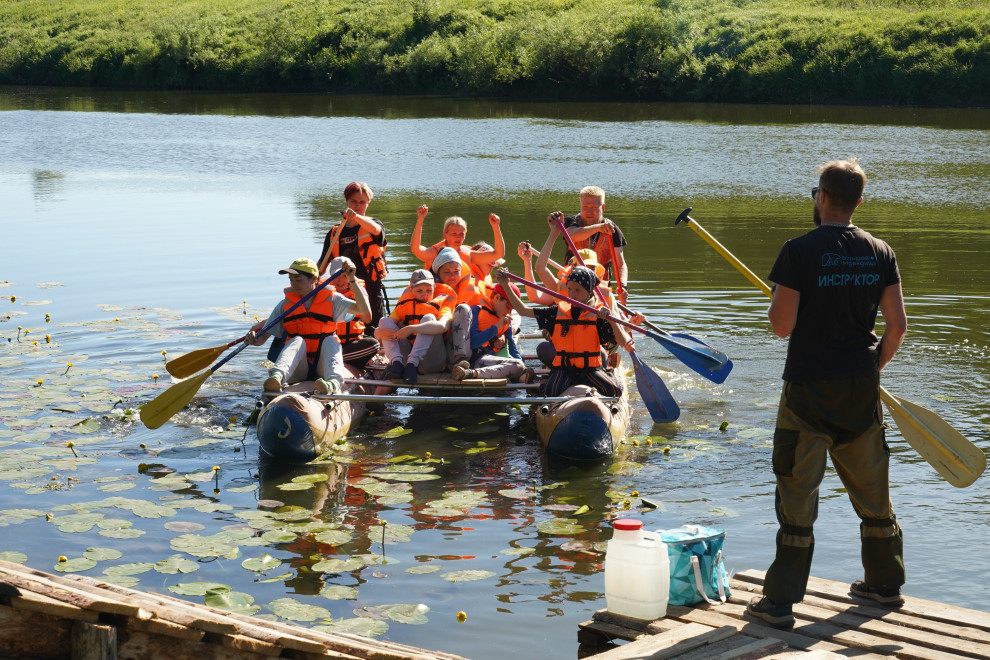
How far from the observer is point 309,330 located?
8680 mm

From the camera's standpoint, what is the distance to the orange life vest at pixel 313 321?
8.62 metres

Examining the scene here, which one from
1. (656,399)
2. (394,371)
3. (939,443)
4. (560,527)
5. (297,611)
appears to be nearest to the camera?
(939,443)

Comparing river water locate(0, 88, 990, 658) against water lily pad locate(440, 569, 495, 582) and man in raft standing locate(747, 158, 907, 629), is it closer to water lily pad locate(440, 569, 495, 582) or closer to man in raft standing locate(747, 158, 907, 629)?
water lily pad locate(440, 569, 495, 582)

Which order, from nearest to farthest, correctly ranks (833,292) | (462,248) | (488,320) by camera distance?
(833,292)
(488,320)
(462,248)

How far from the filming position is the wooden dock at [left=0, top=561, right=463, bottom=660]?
12.4ft

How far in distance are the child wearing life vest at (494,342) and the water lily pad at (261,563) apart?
2.96m

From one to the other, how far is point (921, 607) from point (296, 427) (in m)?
4.40

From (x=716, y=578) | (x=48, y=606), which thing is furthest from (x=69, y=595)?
(x=716, y=578)

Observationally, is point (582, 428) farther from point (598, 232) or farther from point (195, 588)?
point (195, 588)

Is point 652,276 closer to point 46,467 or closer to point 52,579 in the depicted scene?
point 46,467

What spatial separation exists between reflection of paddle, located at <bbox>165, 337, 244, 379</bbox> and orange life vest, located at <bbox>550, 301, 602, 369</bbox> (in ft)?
8.49

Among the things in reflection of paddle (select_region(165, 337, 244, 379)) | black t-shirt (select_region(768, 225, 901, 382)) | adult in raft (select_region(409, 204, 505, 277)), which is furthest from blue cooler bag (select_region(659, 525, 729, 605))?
adult in raft (select_region(409, 204, 505, 277))

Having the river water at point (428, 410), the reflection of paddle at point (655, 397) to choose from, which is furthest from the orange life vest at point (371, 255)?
the reflection of paddle at point (655, 397)

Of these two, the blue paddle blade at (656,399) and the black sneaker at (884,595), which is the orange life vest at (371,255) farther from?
the black sneaker at (884,595)
